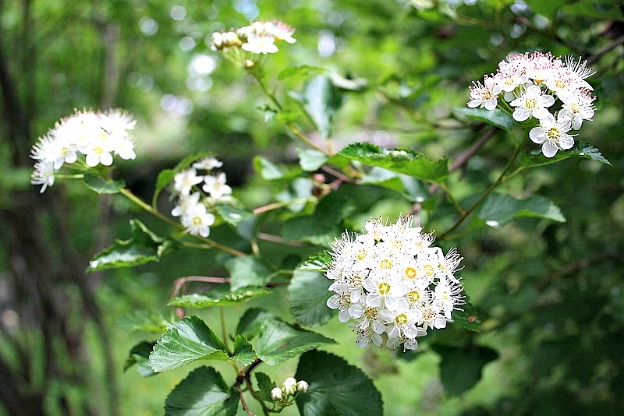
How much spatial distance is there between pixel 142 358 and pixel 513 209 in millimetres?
628

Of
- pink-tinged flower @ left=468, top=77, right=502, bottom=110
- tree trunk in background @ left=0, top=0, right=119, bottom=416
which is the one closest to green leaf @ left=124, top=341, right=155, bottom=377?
pink-tinged flower @ left=468, top=77, right=502, bottom=110

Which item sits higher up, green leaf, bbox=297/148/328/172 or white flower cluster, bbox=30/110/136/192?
white flower cluster, bbox=30/110/136/192

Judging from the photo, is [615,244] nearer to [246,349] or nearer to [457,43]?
[457,43]

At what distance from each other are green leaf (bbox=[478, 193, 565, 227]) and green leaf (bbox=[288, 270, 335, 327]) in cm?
29

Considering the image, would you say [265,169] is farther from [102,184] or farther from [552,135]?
[552,135]

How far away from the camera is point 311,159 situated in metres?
1.04

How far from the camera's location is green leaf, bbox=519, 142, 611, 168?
73 centimetres

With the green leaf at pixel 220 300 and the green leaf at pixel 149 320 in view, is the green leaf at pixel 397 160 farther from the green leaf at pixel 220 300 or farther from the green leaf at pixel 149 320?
the green leaf at pixel 149 320

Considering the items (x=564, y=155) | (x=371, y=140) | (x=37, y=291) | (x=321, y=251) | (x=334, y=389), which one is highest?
(x=564, y=155)

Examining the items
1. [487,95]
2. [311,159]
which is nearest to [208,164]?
[311,159]

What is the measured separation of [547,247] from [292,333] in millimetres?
1023

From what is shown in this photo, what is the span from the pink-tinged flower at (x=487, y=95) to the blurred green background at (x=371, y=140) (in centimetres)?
30

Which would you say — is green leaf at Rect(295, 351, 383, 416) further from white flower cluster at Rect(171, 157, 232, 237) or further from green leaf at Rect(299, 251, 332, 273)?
white flower cluster at Rect(171, 157, 232, 237)

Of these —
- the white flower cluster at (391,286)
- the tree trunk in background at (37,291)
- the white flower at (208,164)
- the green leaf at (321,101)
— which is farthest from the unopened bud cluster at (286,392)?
the tree trunk in background at (37,291)
